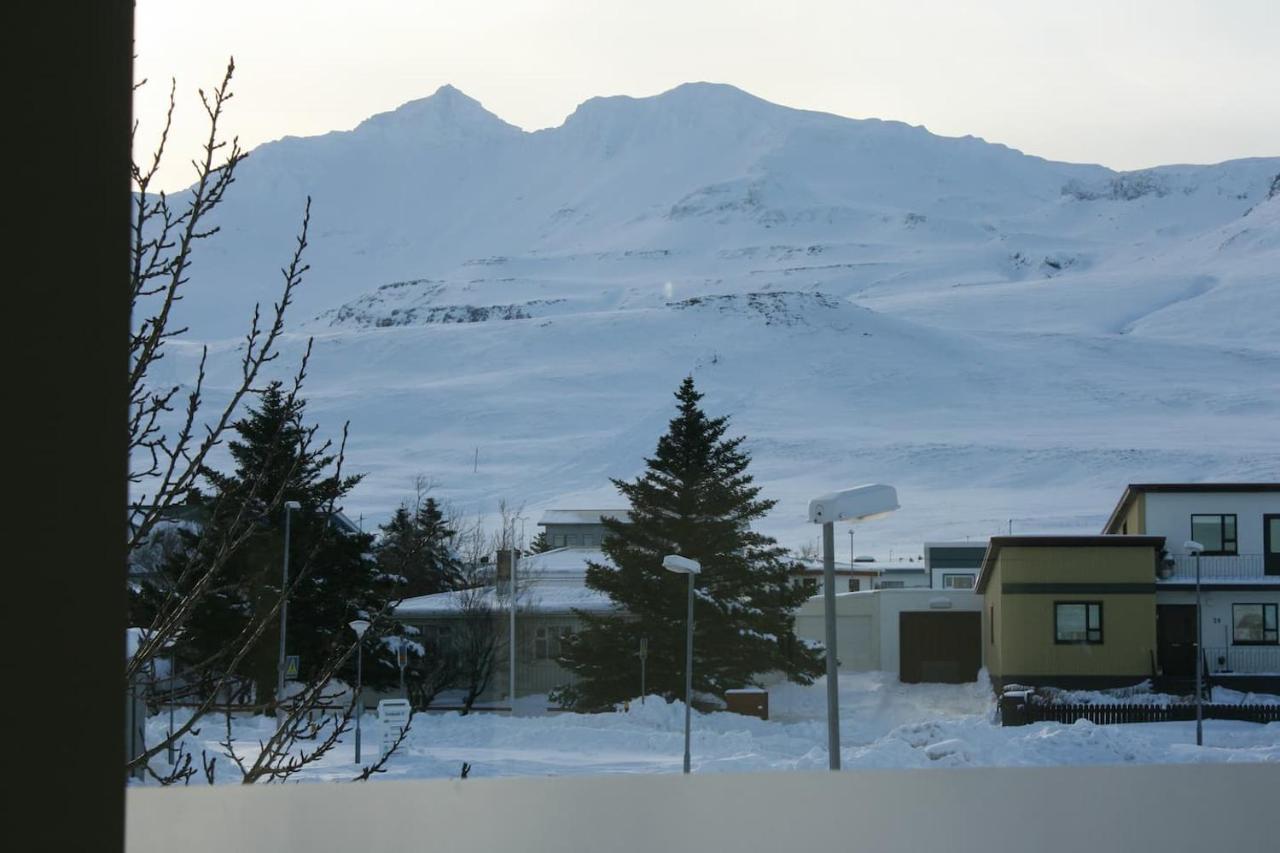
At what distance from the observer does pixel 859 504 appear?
2387mm

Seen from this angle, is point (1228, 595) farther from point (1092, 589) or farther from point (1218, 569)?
point (1092, 589)

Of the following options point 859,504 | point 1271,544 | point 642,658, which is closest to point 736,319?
point 642,658

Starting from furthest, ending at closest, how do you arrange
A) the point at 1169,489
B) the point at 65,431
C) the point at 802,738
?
1. the point at 1169,489
2. the point at 802,738
3. the point at 65,431

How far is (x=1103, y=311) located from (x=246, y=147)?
393 inches

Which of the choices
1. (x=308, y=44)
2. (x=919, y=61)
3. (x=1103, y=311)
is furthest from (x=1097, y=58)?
(x=1103, y=311)

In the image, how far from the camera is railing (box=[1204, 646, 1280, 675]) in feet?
15.9

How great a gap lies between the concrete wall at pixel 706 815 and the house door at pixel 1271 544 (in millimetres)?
3451

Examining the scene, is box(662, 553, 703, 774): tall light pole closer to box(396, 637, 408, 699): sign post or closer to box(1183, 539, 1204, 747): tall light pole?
box(396, 637, 408, 699): sign post

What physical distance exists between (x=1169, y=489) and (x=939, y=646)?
4.62 feet

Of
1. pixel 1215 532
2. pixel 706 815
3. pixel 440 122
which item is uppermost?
pixel 440 122

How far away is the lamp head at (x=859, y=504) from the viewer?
2.37 m

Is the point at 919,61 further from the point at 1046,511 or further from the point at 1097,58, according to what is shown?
the point at 1046,511

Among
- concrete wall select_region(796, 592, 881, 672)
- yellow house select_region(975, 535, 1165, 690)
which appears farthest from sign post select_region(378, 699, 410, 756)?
yellow house select_region(975, 535, 1165, 690)

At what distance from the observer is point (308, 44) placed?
3.37 metres
